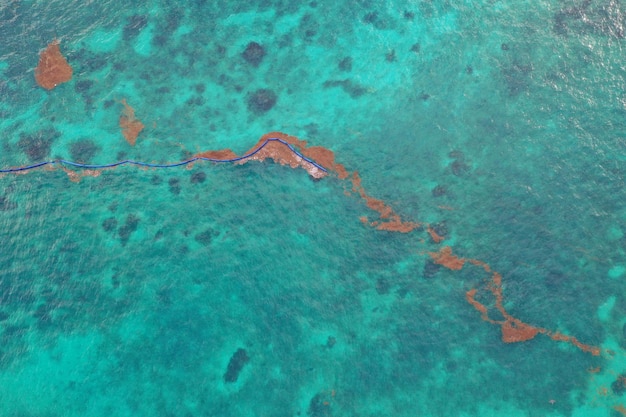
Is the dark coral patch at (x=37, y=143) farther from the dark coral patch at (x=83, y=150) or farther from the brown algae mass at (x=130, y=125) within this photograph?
the brown algae mass at (x=130, y=125)

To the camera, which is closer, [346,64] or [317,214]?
[317,214]

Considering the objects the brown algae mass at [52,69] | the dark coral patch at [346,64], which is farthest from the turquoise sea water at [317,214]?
the brown algae mass at [52,69]

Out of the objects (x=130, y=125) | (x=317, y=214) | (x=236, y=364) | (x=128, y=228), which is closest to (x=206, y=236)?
(x=128, y=228)

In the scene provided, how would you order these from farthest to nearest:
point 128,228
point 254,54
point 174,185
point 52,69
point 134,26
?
point 134,26, point 52,69, point 254,54, point 174,185, point 128,228

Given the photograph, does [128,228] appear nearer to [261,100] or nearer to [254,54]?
[261,100]

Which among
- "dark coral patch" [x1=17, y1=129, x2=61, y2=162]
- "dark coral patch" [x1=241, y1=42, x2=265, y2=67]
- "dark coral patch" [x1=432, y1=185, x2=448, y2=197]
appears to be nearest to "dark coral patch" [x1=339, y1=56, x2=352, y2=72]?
"dark coral patch" [x1=241, y1=42, x2=265, y2=67]

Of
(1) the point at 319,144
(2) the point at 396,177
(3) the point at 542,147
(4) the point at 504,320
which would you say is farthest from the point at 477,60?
(4) the point at 504,320
